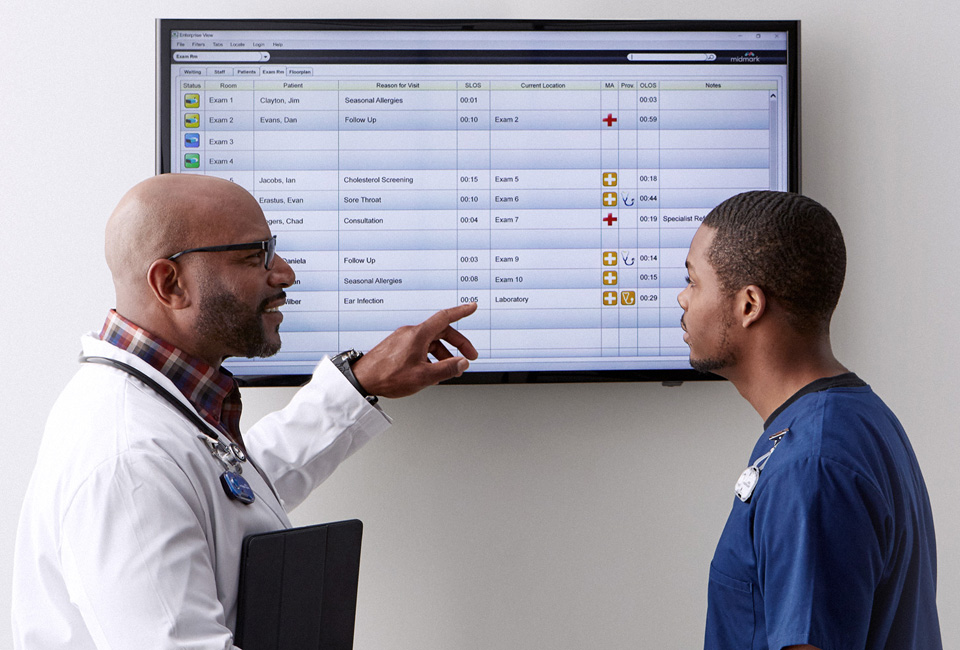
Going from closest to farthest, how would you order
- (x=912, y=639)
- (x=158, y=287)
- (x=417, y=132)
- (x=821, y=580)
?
(x=821, y=580) → (x=912, y=639) → (x=158, y=287) → (x=417, y=132)

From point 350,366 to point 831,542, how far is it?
3.35 feet

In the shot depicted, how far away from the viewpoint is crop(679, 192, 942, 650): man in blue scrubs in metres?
1.01

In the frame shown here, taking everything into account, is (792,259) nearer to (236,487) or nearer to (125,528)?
(236,487)

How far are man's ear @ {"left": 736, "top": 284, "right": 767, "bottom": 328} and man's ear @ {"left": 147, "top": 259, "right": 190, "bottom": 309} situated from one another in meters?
0.90

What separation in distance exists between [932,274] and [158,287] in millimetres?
1754

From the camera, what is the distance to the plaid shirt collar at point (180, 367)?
49.3 inches

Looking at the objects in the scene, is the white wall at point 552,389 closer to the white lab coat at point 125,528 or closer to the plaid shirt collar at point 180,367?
the plaid shirt collar at point 180,367

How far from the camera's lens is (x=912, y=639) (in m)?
1.11

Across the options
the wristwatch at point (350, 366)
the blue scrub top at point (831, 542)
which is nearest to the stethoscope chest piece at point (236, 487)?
the wristwatch at point (350, 366)

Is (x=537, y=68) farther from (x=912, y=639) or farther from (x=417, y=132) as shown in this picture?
(x=912, y=639)

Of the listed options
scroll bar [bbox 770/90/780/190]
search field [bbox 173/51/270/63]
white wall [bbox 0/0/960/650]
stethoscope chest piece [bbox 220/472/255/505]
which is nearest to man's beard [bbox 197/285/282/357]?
stethoscope chest piece [bbox 220/472/255/505]

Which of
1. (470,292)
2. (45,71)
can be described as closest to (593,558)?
(470,292)

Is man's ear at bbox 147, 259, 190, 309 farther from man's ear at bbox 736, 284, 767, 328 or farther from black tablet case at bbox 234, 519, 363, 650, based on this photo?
man's ear at bbox 736, 284, 767, 328

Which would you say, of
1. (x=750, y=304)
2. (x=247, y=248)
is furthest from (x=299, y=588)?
(x=750, y=304)
